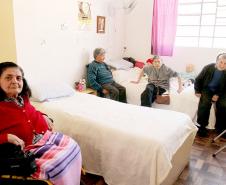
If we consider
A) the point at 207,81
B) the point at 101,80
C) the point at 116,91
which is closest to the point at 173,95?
the point at 207,81

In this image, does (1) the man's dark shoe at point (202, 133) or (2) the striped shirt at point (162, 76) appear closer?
(1) the man's dark shoe at point (202, 133)

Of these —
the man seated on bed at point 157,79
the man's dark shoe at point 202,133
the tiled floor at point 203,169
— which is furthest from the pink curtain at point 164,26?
the tiled floor at point 203,169

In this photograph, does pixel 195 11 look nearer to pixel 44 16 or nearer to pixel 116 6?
pixel 116 6

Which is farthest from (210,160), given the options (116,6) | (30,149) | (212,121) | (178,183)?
(116,6)

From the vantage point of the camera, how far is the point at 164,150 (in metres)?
1.87

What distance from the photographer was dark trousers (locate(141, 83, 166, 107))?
3.48 metres

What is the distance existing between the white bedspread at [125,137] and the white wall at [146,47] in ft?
7.17

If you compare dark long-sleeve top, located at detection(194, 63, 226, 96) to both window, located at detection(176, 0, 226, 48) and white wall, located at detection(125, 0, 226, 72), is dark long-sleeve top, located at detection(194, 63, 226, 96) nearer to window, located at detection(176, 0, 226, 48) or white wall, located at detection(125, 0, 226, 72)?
white wall, located at detection(125, 0, 226, 72)

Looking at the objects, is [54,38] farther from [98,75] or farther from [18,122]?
[18,122]

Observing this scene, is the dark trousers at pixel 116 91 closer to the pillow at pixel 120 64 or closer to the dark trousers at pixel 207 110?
the pillow at pixel 120 64

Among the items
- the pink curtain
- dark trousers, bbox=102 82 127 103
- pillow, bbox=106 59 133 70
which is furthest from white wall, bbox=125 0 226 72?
dark trousers, bbox=102 82 127 103

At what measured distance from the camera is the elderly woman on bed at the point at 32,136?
1.48m

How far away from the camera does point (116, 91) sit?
3697 mm

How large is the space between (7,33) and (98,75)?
154 centimetres
